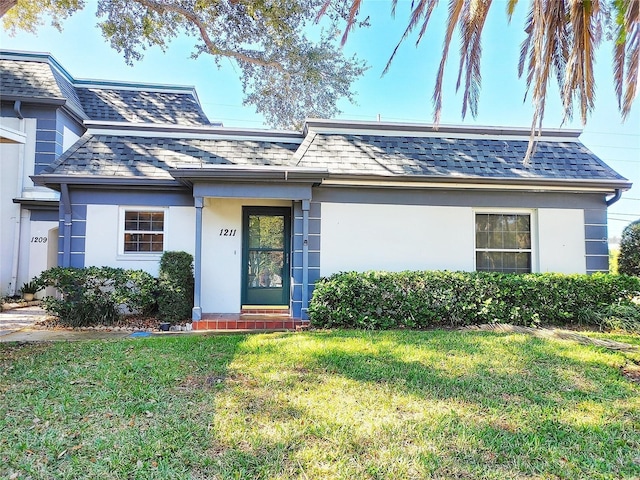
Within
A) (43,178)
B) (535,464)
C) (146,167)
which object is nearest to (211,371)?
(535,464)

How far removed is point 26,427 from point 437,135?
882 centimetres

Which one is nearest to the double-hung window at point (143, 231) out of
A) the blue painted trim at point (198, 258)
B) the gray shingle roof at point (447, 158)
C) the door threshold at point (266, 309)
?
the blue painted trim at point (198, 258)

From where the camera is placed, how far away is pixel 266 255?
8.63 m

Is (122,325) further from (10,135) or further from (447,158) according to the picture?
(447,158)

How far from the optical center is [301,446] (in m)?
2.79

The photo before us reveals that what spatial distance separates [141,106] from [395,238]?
435 inches

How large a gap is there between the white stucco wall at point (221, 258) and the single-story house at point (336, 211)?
22 mm

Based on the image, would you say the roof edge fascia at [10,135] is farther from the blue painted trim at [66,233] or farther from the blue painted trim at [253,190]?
the blue painted trim at [253,190]

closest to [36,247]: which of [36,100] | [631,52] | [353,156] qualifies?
[36,100]

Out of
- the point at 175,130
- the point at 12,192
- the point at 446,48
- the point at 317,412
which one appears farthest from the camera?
the point at 12,192

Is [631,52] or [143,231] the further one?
[143,231]

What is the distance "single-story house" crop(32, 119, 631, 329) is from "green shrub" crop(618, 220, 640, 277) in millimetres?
3683

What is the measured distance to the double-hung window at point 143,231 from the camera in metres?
8.16

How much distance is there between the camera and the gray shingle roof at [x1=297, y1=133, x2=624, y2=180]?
25.6 ft
